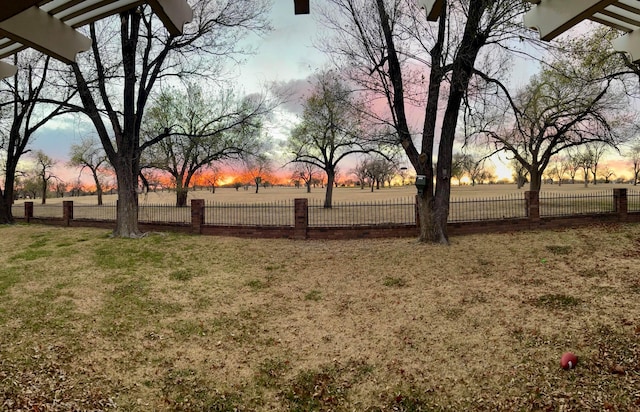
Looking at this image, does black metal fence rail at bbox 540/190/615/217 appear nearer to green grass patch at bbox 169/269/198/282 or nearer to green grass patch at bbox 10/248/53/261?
green grass patch at bbox 169/269/198/282

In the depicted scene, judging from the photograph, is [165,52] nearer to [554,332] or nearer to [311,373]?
[311,373]

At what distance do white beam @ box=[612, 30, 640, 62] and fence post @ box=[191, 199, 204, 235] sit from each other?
1190 centimetres

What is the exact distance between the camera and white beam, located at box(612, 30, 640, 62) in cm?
361

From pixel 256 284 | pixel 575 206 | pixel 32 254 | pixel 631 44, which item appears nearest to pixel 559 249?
pixel 631 44

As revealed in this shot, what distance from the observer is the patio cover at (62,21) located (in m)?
2.58

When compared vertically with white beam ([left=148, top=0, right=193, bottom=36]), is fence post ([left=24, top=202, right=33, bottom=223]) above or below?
below

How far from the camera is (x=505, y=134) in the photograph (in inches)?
763

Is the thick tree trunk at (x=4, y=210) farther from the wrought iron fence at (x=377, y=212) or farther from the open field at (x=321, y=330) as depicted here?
the open field at (x=321, y=330)

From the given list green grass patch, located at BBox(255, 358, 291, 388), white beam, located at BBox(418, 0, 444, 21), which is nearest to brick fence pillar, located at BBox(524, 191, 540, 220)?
green grass patch, located at BBox(255, 358, 291, 388)

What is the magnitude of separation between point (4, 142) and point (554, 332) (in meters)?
24.8

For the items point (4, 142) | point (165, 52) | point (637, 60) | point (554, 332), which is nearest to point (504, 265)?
point (554, 332)

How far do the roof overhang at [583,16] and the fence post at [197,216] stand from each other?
11.6 m

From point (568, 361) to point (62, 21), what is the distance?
6.65m

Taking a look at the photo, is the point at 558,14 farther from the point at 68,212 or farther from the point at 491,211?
the point at 68,212
